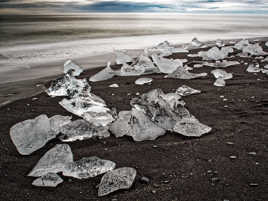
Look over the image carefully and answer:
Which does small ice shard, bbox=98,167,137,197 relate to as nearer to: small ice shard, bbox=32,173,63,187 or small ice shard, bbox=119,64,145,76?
small ice shard, bbox=32,173,63,187

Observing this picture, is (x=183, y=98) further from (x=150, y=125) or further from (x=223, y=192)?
(x=223, y=192)

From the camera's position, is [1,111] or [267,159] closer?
[267,159]

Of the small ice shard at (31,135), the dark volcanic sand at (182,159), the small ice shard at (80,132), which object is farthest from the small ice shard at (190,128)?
the small ice shard at (31,135)

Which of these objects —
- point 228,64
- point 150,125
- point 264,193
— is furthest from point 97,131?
point 228,64

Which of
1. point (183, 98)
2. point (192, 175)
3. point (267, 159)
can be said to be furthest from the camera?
point (183, 98)

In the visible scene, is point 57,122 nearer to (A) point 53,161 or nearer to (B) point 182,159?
(A) point 53,161

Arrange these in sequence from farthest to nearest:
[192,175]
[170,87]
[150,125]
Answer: [170,87] → [150,125] → [192,175]

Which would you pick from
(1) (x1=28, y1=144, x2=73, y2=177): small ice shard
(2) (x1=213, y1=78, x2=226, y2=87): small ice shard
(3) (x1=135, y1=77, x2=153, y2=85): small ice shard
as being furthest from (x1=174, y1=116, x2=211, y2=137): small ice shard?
(3) (x1=135, y1=77, x2=153, y2=85): small ice shard

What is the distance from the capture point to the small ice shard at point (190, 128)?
236 centimetres

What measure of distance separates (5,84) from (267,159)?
3993 mm

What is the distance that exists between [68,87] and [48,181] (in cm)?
187

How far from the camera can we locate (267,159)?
1.96 metres

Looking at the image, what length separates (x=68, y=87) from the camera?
3520mm

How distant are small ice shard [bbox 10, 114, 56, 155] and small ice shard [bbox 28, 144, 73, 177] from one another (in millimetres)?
256
